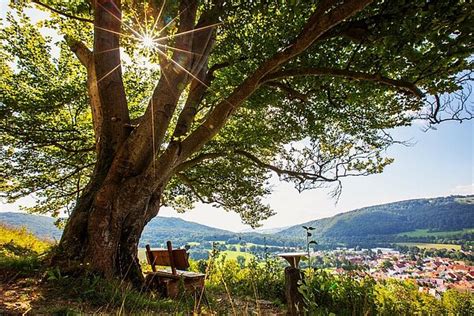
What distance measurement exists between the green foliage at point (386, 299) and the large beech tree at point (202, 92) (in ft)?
10.8

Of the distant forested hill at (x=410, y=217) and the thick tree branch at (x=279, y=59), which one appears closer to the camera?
the thick tree branch at (x=279, y=59)

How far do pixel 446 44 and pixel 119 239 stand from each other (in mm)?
6247

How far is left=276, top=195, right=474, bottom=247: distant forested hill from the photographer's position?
1148 inches

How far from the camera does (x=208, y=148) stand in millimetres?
10148

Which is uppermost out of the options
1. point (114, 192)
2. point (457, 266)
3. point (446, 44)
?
point (446, 44)

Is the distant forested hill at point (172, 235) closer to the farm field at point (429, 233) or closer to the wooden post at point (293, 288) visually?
the wooden post at point (293, 288)

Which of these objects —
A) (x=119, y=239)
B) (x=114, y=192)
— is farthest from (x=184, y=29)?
(x=119, y=239)

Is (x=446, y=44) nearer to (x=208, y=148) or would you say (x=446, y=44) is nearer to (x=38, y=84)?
(x=208, y=148)

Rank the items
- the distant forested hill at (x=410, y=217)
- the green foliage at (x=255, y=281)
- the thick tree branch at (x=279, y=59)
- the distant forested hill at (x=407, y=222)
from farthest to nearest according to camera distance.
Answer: the distant forested hill at (x=410, y=217) → the distant forested hill at (x=407, y=222) → the green foliage at (x=255, y=281) → the thick tree branch at (x=279, y=59)

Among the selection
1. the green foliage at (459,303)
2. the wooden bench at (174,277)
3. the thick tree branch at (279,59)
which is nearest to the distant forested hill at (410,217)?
the green foliage at (459,303)

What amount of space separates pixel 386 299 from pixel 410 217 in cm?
3626

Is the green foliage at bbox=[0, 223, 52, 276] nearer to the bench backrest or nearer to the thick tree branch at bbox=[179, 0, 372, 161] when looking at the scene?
the bench backrest

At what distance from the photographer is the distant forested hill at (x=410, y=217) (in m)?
29.2

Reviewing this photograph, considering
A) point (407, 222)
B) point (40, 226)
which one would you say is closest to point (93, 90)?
point (40, 226)
